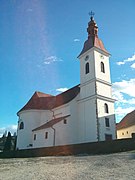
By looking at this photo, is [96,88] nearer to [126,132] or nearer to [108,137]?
[108,137]

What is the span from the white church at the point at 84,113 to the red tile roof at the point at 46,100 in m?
0.29

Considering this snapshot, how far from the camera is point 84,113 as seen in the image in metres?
28.9

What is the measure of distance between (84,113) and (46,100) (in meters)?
11.3

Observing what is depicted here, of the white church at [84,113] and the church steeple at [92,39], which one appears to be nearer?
the white church at [84,113]

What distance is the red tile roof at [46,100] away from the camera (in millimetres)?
34281

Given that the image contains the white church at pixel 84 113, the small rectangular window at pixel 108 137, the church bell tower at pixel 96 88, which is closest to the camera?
the small rectangular window at pixel 108 137

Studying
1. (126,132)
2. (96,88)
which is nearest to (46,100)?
(96,88)

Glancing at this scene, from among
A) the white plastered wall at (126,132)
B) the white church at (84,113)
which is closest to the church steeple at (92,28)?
the white church at (84,113)

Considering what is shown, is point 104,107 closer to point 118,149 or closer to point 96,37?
point 118,149

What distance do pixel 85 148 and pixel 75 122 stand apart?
833cm

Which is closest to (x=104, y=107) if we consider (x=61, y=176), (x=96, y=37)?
(x=96, y=37)

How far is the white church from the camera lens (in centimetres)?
2741

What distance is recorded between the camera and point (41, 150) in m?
23.8

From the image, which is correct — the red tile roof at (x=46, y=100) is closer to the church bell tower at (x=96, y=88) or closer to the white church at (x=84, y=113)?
the white church at (x=84, y=113)
